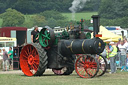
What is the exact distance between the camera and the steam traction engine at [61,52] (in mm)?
17062

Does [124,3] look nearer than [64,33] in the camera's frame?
No

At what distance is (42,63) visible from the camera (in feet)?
58.0

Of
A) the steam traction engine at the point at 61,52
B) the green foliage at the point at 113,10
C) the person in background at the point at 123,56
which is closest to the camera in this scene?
the steam traction engine at the point at 61,52

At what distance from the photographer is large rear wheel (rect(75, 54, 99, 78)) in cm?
1670

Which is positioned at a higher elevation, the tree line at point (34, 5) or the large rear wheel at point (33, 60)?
the tree line at point (34, 5)

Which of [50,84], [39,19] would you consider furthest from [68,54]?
[39,19]

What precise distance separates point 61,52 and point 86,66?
153 cm

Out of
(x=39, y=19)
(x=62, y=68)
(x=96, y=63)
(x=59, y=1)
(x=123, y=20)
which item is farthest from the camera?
(x=59, y=1)

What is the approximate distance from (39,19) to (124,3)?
15.8 m

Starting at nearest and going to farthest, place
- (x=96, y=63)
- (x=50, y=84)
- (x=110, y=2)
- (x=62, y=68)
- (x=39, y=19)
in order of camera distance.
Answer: (x=50, y=84) < (x=96, y=63) < (x=62, y=68) < (x=39, y=19) < (x=110, y=2)

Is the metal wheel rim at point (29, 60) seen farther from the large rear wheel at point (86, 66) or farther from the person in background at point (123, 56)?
the person in background at point (123, 56)

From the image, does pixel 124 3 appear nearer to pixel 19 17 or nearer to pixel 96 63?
pixel 19 17

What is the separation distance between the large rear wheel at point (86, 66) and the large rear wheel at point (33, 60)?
4.76ft

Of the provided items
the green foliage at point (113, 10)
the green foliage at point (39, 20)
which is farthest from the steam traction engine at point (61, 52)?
the green foliage at point (39, 20)
